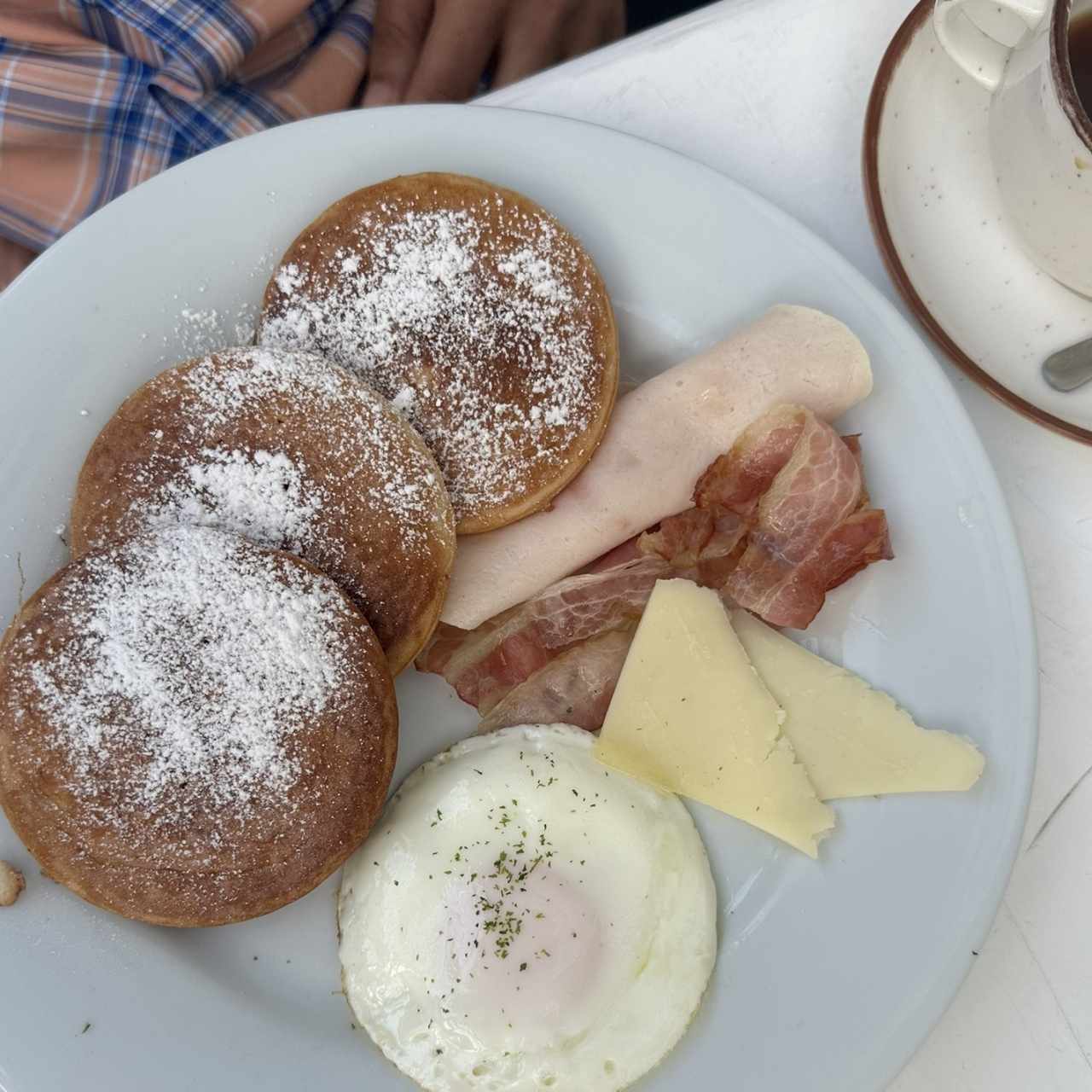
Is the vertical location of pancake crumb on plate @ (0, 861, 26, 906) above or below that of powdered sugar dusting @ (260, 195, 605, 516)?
below

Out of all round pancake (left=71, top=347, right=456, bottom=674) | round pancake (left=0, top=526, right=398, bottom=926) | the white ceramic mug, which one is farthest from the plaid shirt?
the white ceramic mug

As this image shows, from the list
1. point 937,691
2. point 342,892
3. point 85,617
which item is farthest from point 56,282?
point 937,691

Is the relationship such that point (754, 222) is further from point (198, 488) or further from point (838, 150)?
point (198, 488)

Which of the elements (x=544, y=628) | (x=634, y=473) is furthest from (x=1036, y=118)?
(x=544, y=628)

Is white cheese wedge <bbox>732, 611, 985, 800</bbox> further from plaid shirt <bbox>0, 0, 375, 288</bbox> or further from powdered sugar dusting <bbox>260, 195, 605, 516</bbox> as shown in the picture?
plaid shirt <bbox>0, 0, 375, 288</bbox>

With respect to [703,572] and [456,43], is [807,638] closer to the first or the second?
[703,572]

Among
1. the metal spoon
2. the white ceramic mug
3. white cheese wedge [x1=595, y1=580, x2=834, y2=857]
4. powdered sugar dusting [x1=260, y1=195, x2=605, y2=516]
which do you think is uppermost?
the white ceramic mug

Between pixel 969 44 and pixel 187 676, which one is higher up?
pixel 969 44
